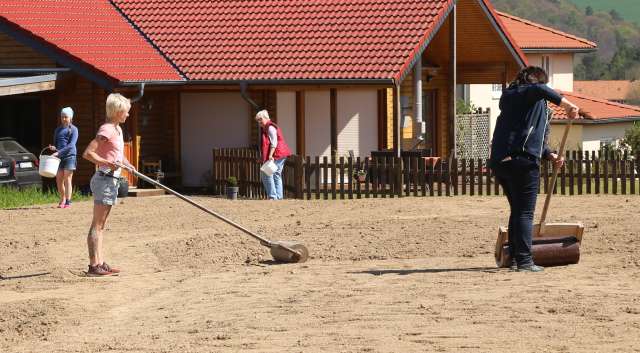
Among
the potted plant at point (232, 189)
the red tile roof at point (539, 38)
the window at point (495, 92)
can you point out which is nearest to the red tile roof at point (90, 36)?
the potted plant at point (232, 189)

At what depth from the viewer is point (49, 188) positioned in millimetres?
24219

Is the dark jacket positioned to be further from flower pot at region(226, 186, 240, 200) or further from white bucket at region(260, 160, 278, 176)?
flower pot at region(226, 186, 240, 200)

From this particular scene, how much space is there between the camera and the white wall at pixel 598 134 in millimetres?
47312

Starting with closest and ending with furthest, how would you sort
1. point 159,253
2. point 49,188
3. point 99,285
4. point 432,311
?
point 432,311, point 99,285, point 159,253, point 49,188

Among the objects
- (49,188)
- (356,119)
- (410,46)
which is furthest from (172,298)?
(356,119)

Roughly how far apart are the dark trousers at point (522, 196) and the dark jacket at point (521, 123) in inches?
3.4

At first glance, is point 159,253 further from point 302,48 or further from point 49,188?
point 302,48

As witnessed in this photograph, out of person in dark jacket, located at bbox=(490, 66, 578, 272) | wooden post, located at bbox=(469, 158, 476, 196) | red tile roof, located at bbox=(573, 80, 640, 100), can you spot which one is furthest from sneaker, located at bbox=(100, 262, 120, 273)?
red tile roof, located at bbox=(573, 80, 640, 100)

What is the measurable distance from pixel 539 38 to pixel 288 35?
2486 centimetres

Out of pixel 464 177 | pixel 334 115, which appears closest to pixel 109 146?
pixel 464 177

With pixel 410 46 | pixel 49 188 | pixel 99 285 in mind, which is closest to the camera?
pixel 99 285

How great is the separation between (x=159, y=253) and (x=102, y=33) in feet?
41.4

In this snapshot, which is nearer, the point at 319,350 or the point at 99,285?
the point at 319,350

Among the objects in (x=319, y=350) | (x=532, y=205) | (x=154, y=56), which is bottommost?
(x=319, y=350)
